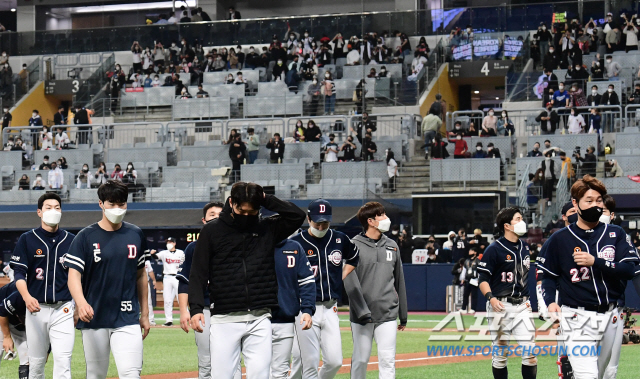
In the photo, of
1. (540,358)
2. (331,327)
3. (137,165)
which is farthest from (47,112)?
(331,327)

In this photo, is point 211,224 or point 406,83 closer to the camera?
point 211,224

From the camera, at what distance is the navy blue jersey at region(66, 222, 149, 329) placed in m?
7.99

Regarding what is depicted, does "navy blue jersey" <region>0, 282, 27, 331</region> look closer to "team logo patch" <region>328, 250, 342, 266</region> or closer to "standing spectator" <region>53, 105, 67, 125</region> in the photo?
"team logo patch" <region>328, 250, 342, 266</region>

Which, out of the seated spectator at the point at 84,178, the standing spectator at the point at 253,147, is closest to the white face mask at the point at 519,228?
the standing spectator at the point at 253,147

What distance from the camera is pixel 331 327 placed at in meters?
9.64

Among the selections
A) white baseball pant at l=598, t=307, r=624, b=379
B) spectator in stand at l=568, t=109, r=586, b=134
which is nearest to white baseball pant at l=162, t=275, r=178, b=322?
spectator in stand at l=568, t=109, r=586, b=134

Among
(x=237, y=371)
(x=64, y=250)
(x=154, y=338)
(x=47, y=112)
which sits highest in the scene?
(x=47, y=112)

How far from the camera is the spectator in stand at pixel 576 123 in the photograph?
2948 cm

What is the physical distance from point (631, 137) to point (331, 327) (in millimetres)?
20872

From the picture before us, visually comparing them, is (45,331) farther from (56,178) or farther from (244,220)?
(56,178)

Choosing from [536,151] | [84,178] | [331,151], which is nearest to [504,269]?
[536,151]

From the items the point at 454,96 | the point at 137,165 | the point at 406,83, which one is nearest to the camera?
the point at 137,165

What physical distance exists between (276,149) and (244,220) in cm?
2397

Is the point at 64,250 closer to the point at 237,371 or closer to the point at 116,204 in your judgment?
the point at 116,204
